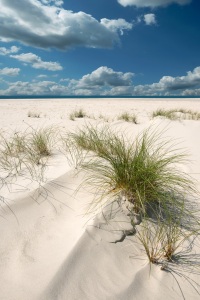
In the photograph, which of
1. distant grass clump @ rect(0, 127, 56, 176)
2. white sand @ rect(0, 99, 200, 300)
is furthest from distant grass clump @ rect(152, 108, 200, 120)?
white sand @ rect(0, 99, 200, 300)

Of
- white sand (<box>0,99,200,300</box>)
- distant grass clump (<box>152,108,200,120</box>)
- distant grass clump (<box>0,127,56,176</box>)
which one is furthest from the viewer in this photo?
distant grass clump (<box>152,108,200,120</box>)

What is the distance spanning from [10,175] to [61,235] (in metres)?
0.86

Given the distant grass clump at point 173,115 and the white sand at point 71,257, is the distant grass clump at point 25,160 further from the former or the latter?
the distant grass clump at point 173,115

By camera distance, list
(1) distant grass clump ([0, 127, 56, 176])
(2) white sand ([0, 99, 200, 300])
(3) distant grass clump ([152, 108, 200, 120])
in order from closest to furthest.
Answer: (2) white sand ([0, 99, 200, 300]), (1) distant grass clump ([0, 127, 56, 176]), (3) distant grass clump ([152, 108, 200, 120])

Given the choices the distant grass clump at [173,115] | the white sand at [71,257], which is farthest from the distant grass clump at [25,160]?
the distant grass clump at [173,115]

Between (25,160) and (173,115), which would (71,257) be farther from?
(173,115)

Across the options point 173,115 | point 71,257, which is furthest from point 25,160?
point 173,115

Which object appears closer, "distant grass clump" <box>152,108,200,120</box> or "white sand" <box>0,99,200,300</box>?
"white sand" <box>0,99,200,300</box>

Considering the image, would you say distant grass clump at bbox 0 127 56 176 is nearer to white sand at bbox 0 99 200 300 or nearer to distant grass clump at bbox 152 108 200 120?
white sand at bbox 0 99 200 300

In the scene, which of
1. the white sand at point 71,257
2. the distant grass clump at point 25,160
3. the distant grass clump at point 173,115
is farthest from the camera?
the distant grass clump at point 173,115

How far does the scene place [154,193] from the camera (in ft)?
5.35

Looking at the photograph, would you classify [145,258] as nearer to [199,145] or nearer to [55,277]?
[55,277]

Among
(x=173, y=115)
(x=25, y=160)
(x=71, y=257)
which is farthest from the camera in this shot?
(x=173, y=115)

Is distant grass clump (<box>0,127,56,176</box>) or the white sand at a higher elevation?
distant grass clump (<box>0,127,56,176</box>)
